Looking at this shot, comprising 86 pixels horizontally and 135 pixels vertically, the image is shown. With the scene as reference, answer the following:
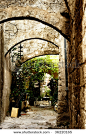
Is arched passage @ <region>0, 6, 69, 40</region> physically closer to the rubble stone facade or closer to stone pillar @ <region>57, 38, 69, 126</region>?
the rubble stone facade

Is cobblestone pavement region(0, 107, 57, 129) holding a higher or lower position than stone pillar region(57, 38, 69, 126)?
lower

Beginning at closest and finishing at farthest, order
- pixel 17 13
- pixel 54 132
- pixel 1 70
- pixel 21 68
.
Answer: pixel 54 132, pixel 17 13, pixel 1 70, pixel 21 68

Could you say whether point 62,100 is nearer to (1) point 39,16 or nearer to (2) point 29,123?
(2) point 29,123

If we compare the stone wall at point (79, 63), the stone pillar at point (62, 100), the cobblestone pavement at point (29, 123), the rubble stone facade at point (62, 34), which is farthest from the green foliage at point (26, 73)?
the stone wall at point (79, 63)

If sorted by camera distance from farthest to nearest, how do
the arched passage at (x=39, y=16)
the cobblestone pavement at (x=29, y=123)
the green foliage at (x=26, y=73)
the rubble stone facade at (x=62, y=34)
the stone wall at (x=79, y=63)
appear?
1. the green foliage at (x=26, y=73)
2. the cobblestone pavement at (x=29, y=123)
3. the arched passage at (x=39, y=16)
4. the rubble stone facade at (x=62, y=34)
5. the stone wall at (x=79, y=63)

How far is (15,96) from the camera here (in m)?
7.38

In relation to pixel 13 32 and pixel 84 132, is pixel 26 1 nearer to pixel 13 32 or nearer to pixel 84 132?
pixel 13 32

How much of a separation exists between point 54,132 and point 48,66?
310 inches

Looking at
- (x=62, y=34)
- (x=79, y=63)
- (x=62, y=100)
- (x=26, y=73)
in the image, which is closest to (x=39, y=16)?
(x=62, y=34)

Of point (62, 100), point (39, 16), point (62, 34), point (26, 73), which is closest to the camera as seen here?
point (62, 34)

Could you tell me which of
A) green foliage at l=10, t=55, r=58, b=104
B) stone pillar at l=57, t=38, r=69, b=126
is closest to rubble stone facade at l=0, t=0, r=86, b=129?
stone pillar at l=57, t=38, r=69, b=126

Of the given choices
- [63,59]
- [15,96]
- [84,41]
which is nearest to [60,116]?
[63,59]

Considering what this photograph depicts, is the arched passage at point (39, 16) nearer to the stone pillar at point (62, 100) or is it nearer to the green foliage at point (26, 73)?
the stone pillar at point (62, 100)

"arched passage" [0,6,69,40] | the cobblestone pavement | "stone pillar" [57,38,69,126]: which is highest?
"arched passage" [0,6,69,40]
